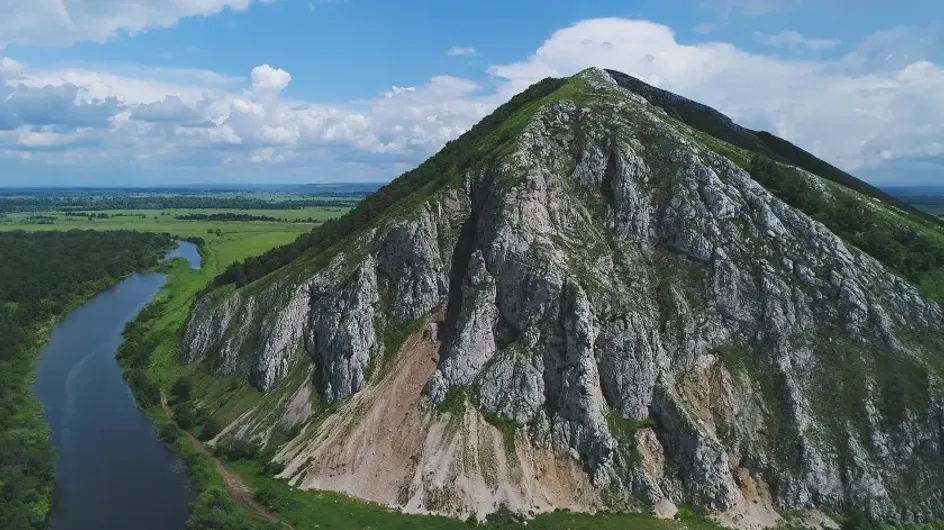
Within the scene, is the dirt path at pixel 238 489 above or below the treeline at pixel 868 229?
below

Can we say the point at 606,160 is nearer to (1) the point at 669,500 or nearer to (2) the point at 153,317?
(1) the point at 669,500

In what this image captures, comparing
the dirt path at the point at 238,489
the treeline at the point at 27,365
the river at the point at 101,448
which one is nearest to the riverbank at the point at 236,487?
the dirt path at the point at 238,489

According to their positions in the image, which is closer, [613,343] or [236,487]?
[236,487]

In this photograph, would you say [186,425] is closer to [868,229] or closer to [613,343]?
[613,343]

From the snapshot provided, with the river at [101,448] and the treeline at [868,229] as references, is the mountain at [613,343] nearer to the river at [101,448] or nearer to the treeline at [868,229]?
the treeline at [868,229]


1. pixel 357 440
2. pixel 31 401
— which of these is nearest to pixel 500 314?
pixel 357 440

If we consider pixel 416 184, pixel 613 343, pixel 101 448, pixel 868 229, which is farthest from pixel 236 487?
pixel 868 229

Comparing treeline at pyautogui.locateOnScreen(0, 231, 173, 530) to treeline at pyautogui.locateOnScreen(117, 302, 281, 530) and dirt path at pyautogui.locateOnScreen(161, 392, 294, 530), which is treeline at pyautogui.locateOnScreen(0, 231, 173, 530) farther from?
dirt path at pyautogui.locateOnScreen(161, 392, 294, 530)
